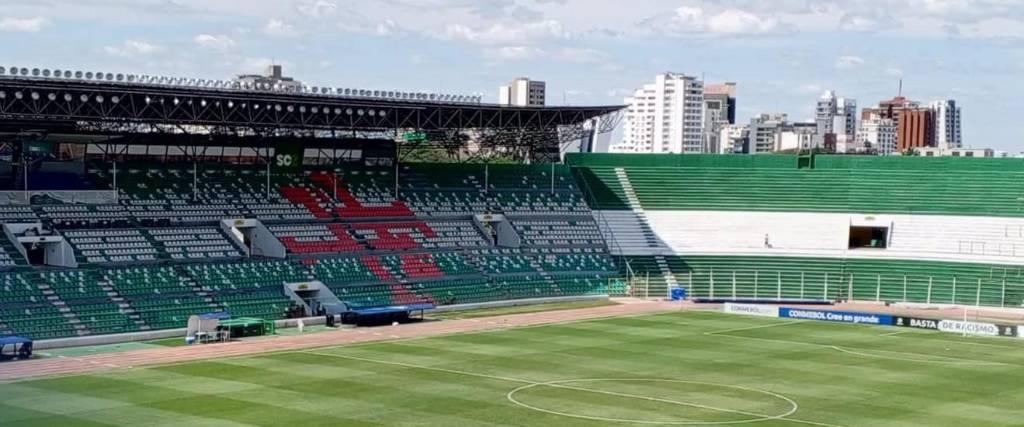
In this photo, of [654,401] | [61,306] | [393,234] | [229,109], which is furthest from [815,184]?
[61,306]

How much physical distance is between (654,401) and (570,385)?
407cm

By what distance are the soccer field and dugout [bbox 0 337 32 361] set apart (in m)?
5.62

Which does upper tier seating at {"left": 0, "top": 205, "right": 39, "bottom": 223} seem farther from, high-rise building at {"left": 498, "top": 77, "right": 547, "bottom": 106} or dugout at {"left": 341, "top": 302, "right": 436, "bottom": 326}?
high-rise building at {"left": 498, "top": 77, "right": 547, "bottom": 106}

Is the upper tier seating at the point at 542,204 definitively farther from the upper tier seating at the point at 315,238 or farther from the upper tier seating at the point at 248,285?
the upper tier seating at the point at 248,285

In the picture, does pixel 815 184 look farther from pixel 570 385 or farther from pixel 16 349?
pixel 16 349

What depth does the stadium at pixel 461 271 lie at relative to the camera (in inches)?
1777

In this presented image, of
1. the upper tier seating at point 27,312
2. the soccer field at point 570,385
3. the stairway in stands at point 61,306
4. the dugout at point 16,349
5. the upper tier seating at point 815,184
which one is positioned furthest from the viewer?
the upper tier seating at point 815,184

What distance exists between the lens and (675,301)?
79.2 metres

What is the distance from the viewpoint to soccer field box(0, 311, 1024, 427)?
40688 millimetres

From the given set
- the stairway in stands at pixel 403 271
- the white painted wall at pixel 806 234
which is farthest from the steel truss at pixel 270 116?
the stairway in stands at pixel 403 271

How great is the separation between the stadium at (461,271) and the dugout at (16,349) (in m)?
0.14

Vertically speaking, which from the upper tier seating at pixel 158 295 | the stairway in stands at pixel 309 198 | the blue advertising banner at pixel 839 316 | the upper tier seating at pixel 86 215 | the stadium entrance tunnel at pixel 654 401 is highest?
the stairway in stands at pixel 309 198

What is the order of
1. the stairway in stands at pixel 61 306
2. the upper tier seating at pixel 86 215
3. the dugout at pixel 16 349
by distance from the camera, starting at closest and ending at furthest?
the dugout at pixel 16 349 → the stairway in stands at pixel 61 306 → the upper tier seating at pixel 86 215

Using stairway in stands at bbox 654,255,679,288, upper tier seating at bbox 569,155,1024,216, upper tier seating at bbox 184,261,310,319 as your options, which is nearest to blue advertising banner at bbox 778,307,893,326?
stairway in stands at bbox 654,255,679,288
